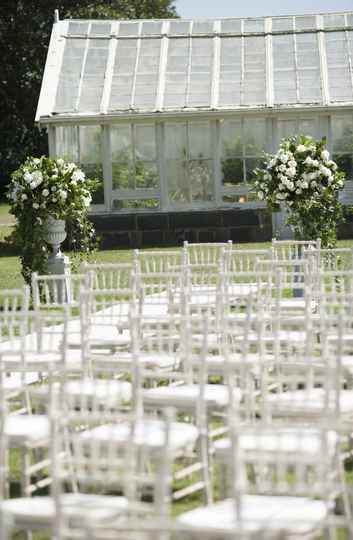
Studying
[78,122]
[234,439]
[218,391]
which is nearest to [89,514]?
[234,439]

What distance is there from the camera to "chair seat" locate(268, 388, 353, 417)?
235 inches

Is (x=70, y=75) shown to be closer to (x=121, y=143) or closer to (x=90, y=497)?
(x=121, y=143)

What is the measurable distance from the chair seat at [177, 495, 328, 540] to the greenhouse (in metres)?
19.8

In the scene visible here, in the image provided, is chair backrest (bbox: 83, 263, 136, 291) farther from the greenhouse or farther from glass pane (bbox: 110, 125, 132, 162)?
glass pane (bbox: 110, 125, 132, 162)

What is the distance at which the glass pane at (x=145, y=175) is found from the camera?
25.6m

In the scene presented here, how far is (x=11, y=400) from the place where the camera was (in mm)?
9383

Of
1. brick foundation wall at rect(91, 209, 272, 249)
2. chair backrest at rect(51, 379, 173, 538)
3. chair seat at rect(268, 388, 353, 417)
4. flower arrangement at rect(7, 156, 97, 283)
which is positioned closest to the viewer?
chair backrest at rect(51, 379, 173, 538)

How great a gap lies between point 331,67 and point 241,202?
11.6 ft

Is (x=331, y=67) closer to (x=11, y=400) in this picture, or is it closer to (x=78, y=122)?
(x=78, y=122)

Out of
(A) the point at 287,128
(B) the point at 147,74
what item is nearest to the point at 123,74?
(B) the point at 147,74

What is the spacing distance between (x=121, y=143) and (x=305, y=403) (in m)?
19.6

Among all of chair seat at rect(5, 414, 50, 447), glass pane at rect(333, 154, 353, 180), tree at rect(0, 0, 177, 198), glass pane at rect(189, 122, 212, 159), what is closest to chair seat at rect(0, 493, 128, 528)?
chair seat at rect(5, 414, 50, 447)

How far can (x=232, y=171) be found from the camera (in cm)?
2567

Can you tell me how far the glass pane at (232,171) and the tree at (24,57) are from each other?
57.9 feet
